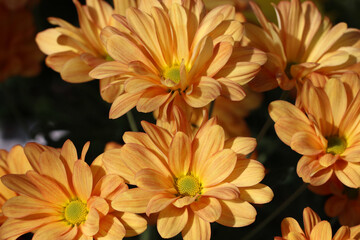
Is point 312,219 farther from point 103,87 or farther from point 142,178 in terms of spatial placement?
point 103,87

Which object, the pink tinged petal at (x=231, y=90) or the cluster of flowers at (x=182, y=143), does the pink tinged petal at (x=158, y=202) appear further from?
the pink tinged petal at (x=231, y=90)

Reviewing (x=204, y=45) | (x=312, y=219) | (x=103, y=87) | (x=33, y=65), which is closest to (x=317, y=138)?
(x=312, y=219)

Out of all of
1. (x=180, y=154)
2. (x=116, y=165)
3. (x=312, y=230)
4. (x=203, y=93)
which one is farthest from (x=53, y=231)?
(x=312, y=230)

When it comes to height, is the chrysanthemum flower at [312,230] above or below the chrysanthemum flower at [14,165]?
below

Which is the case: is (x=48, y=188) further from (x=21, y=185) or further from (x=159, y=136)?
(x=159, y=136)

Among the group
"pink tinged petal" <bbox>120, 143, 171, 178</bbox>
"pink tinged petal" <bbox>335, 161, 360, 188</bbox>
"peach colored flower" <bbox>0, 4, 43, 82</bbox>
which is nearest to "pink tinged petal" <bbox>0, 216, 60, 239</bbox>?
"pink tinged petal" <bbox>120, 143, 171, 178</bbox>

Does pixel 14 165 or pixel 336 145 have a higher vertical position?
pixel 14 165

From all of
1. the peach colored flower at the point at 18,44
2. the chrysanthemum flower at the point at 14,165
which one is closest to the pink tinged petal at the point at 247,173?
the chrysanthemum flower at the point at 14,165
